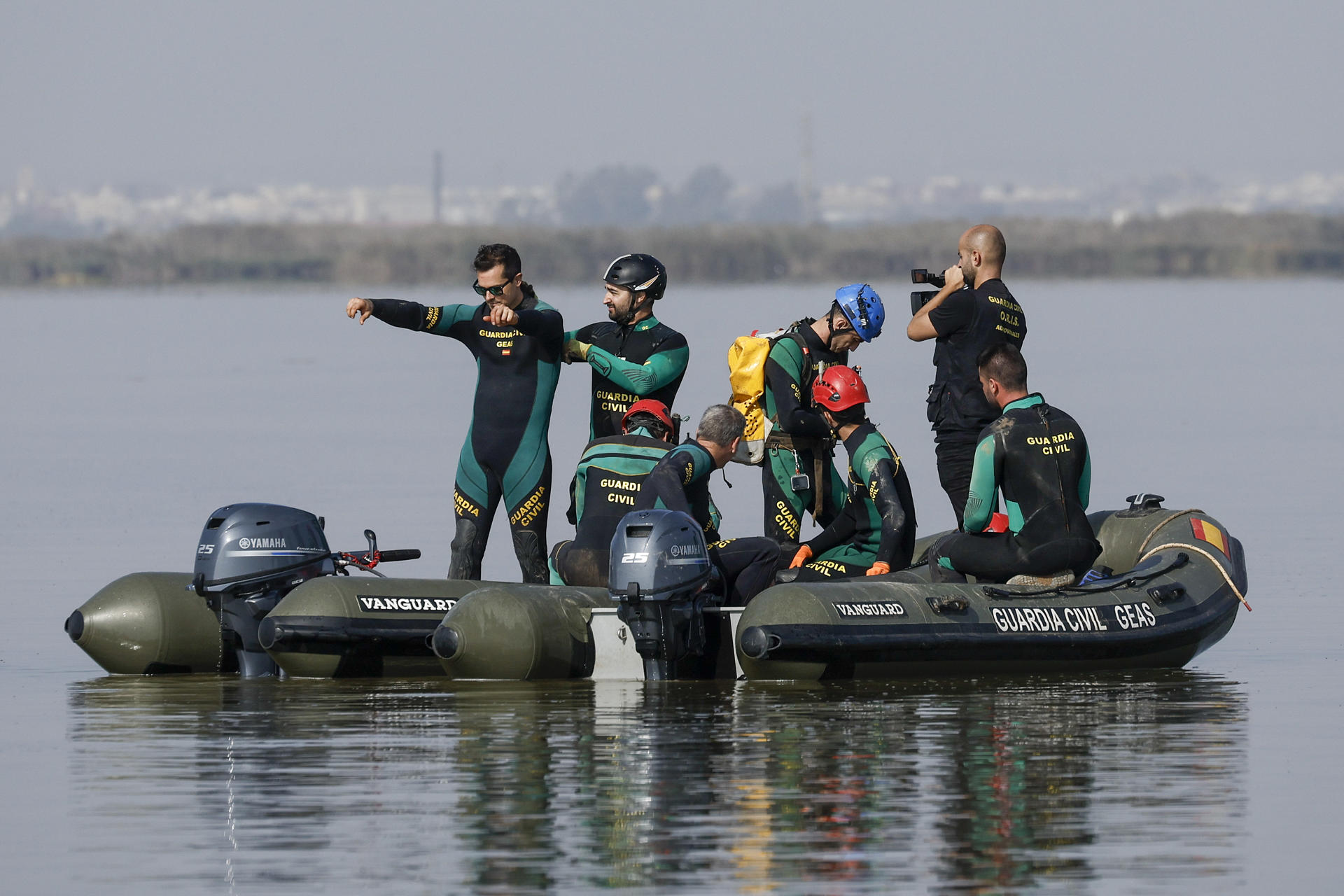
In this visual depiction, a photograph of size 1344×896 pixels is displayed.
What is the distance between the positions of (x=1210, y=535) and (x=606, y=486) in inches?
132

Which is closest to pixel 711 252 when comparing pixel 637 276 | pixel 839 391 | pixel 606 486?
pixel 637 276

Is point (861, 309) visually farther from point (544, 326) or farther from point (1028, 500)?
point (544, 326)

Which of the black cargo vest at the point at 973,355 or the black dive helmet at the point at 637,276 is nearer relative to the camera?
the black cargo vest at the point at 973,355

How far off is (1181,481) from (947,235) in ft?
239

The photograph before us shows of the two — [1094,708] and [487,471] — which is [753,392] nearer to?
[487,471]

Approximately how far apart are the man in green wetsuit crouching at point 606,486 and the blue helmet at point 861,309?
1150mm

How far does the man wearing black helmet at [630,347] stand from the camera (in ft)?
45.1

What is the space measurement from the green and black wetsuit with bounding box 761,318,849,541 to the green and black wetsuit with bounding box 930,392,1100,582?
772 mm

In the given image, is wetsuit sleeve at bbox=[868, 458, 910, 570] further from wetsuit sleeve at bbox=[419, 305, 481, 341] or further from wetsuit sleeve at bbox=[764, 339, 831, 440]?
wetsuit sleeve at bbox=[419, 305, 481, 341]

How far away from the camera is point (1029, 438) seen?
1253 cm

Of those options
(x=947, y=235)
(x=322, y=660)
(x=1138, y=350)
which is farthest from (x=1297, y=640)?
(x=947, y=235)

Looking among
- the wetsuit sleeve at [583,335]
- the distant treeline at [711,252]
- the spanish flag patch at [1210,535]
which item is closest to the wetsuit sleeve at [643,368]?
the wetsuit sleeve at [583,335]

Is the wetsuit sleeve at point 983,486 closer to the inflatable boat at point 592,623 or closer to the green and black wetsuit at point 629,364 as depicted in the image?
the inflatable boat at point 592,623

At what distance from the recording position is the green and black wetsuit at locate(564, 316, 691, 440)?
45.1 feet
